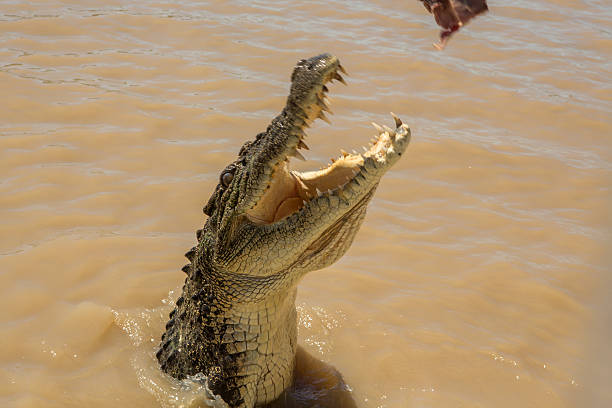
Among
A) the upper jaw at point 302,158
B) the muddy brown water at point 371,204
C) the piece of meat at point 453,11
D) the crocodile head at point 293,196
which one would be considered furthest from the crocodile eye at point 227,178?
the piece of meat at point 453,11

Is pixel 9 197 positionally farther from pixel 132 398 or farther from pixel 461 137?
pixel 461 137

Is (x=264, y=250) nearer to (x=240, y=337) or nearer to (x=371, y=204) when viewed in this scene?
(x=240, y=337)

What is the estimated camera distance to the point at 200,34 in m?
7.18

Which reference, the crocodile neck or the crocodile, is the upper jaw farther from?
the crocodile neck

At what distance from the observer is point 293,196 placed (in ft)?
9.74

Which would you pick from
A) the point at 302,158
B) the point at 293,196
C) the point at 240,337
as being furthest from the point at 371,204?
the point at 302,158

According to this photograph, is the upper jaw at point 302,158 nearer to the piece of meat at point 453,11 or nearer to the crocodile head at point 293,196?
the crocodile head at point 293,196

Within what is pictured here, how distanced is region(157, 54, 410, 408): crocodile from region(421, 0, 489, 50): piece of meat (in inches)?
39.7

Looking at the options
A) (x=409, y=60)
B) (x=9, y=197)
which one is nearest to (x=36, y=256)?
(x=9, y=197)

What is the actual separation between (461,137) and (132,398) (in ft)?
11.9

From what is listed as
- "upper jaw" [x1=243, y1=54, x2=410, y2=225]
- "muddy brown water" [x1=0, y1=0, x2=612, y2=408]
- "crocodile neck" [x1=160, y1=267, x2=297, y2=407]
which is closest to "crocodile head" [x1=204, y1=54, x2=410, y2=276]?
"upper jaw" [x1=243, y1=54, x2=410, y2=225]

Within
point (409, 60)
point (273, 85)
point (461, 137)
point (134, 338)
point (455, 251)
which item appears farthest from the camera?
point (409, 60)

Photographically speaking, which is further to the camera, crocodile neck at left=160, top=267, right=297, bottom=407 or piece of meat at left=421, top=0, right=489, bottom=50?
crocodile neck at left=160, top=267, right=297, bottom=407

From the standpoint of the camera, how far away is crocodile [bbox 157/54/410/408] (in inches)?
101
